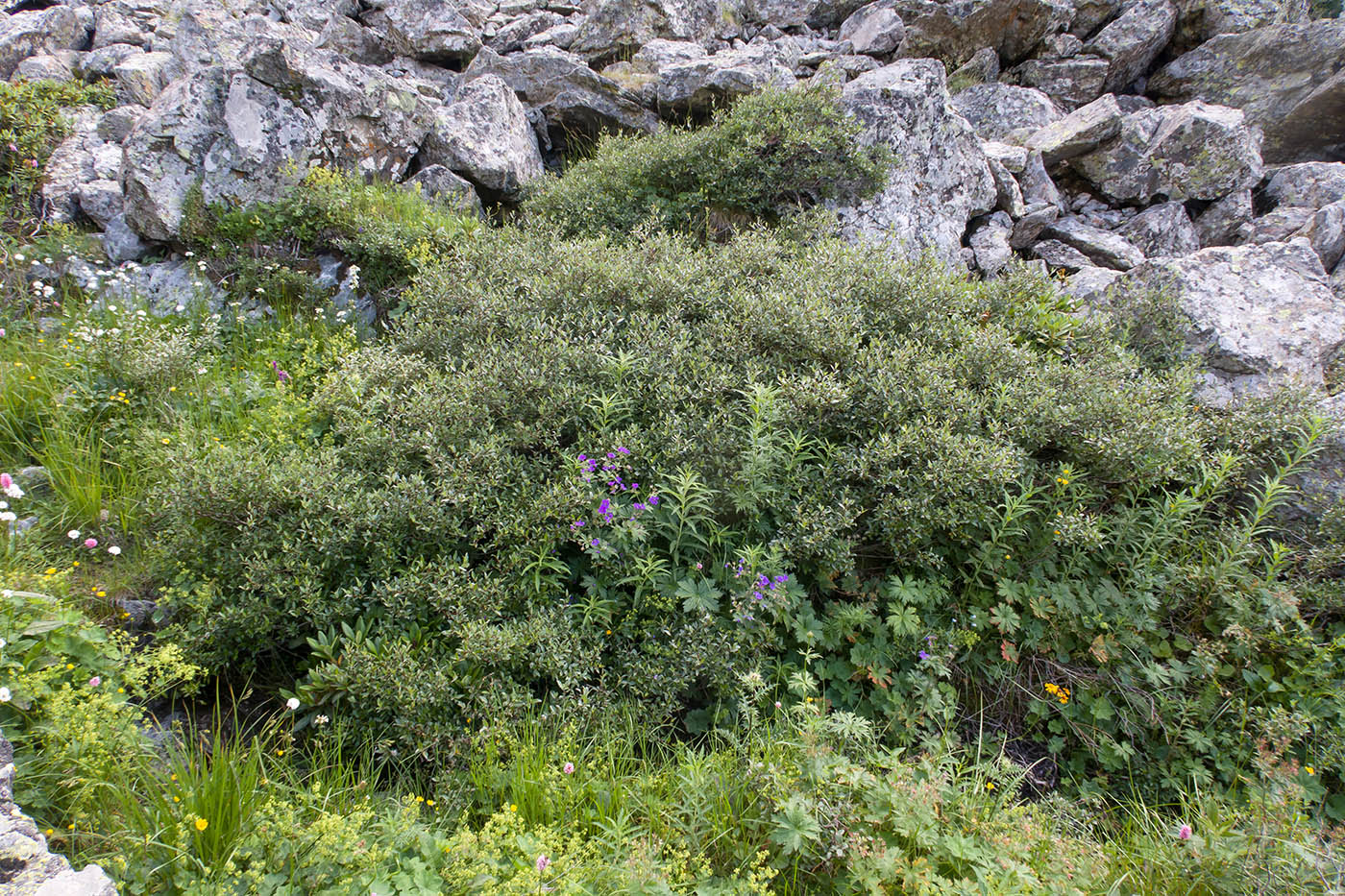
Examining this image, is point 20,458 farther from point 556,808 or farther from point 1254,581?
point 1254,581

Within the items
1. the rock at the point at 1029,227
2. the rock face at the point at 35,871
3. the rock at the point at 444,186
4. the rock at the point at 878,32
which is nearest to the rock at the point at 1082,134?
the rock at the point at 1029,227

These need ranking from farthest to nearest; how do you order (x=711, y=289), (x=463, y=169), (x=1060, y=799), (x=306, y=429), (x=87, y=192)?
Answer: (x=463, y=169) < (x=87, y=192) < (x=711, y=289) < (x=306, y=429) < (x=1060, y=799)

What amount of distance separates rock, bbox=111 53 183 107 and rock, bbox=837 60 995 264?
8947 millimetres

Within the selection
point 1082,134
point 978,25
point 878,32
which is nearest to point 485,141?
point 1082,134

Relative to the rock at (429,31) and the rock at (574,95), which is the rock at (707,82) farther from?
the rock at (429,31)

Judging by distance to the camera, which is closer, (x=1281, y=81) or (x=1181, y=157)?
(x=1181, y=157)

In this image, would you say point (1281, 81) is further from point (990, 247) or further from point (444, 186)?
point (444, 186)

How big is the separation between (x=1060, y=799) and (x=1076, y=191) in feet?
29.1

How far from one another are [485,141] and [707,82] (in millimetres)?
3063

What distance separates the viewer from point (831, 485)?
4168mm

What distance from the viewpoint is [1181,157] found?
8922 mm

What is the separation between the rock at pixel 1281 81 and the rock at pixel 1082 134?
3.25 metres

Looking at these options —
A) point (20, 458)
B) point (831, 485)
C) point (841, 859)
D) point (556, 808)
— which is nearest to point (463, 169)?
point (20, 458)

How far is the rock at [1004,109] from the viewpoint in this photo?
35.6ft
